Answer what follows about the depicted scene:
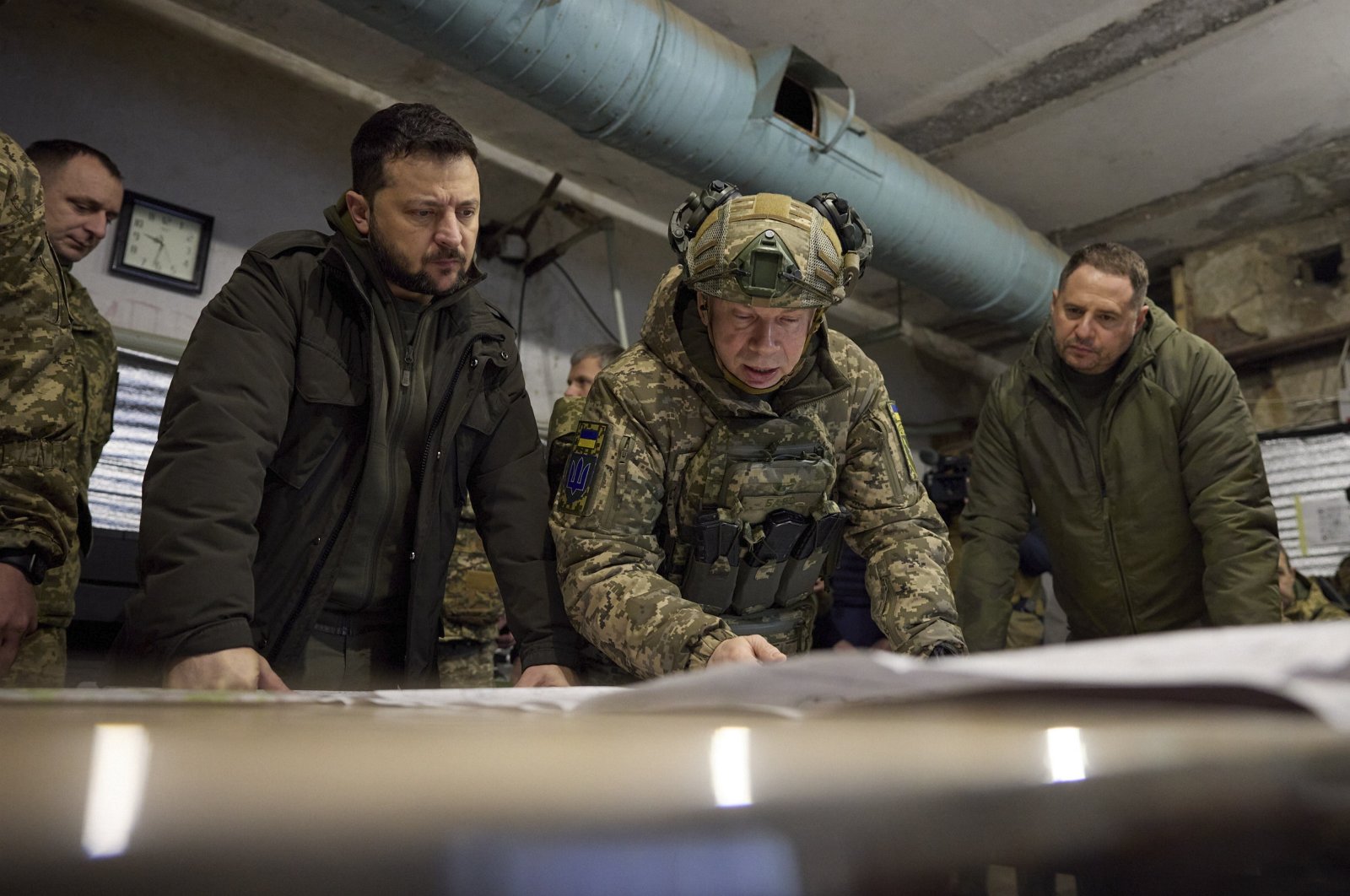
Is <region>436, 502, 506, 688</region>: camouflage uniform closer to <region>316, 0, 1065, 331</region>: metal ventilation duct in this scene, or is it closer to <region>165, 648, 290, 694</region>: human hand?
<region>316, 0, 1065, 331</region>: metal ventilation duct

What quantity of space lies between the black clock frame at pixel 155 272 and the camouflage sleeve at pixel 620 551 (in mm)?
2474

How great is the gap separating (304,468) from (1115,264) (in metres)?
2.01

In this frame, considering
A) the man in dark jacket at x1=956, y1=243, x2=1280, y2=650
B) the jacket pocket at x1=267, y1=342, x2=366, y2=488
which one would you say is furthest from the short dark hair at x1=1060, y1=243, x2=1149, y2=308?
the jacket pocket at x1=267, y1=342, x2=366, y2=488

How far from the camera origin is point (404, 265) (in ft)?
5.08

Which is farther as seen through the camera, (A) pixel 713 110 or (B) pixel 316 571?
(A) pixel 713 110

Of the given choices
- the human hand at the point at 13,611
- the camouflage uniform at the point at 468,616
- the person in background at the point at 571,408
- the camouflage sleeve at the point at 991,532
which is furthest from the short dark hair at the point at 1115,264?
the human hand at the point at 13,611

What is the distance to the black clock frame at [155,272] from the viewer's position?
130 inches

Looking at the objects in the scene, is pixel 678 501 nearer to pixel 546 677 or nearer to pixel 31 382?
pixel 546 677

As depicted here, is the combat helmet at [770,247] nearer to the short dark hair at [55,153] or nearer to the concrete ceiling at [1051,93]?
the short dark hair at [55,153]

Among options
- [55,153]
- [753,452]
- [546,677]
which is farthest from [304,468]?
[55,153]

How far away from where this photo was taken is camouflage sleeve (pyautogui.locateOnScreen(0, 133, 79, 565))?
1.55 meters

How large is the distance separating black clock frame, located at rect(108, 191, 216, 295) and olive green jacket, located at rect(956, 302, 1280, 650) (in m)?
2.84

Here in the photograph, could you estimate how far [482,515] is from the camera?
1617mm

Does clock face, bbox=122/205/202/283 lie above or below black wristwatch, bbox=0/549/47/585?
above
